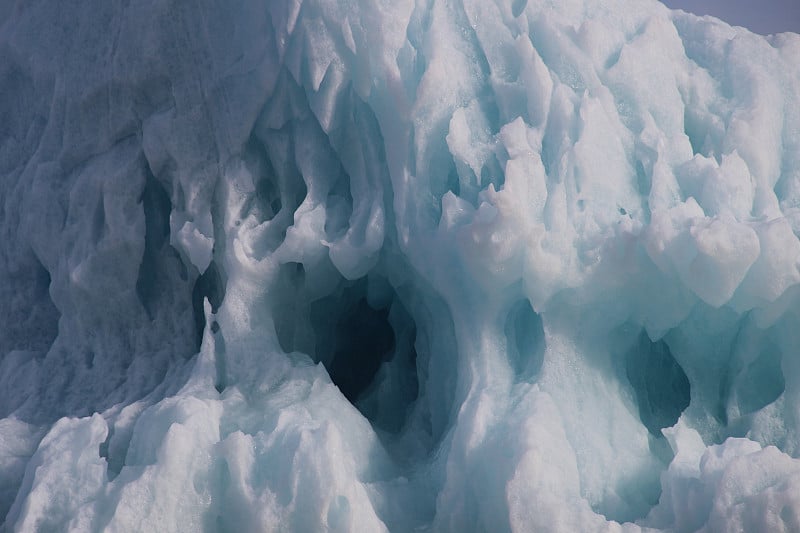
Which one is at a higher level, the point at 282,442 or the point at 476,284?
the point at 476,284

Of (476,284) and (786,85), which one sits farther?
(786,85)

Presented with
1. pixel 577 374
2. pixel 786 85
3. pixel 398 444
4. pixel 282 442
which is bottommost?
pixel 398 444

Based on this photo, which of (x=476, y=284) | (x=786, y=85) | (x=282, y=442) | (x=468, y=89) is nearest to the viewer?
(x=282, y=442)

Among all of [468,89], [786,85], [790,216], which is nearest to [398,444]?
[468,89]

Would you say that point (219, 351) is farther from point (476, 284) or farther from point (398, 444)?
point (476, 284)

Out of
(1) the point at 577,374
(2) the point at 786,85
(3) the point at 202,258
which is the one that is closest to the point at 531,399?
(1) the point at 577,374

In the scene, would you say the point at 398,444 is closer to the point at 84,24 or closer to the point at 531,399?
the point at 531,399

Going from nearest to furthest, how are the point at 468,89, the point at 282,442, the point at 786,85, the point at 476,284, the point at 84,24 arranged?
the point at 282,442
the point at 476,284
the point at 468,89
the point at 786,85
the point at 84,24
